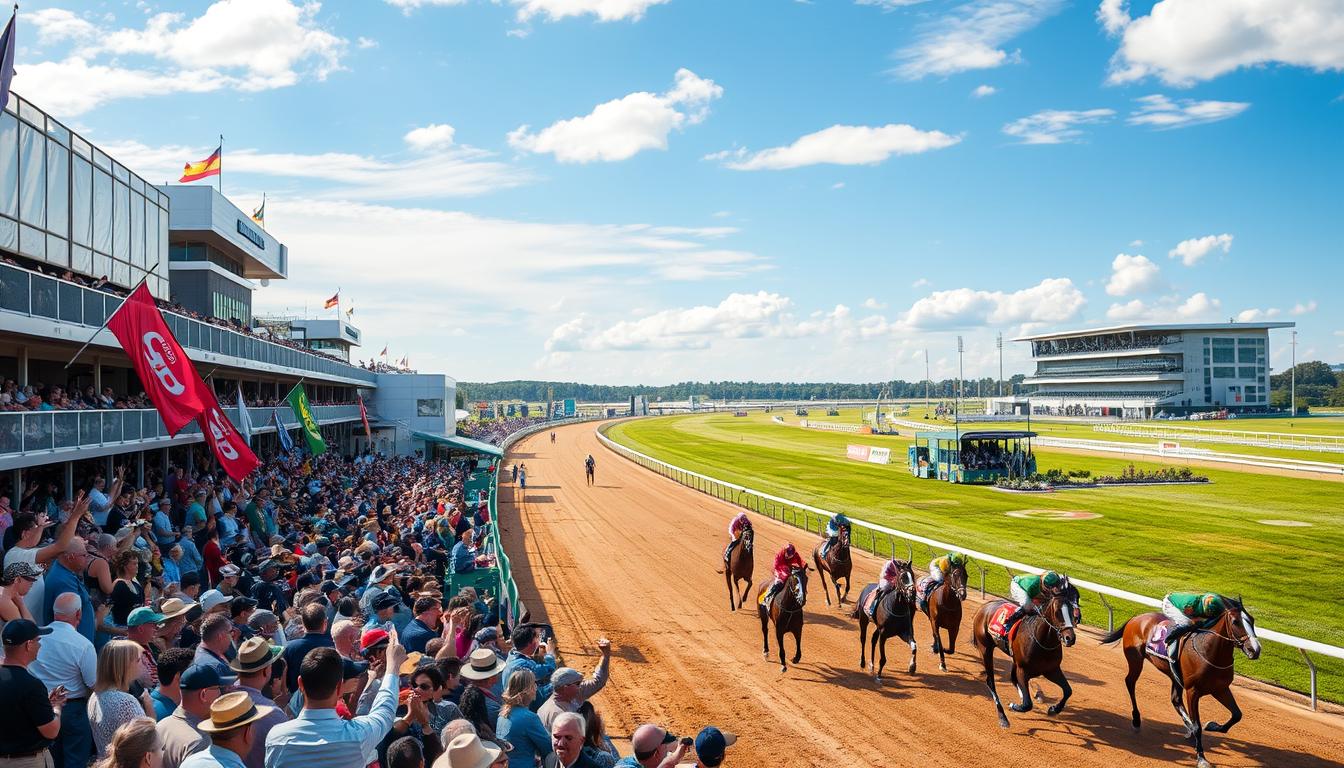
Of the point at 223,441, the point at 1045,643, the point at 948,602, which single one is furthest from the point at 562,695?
the point at 223,441

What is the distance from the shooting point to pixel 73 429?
481 inches

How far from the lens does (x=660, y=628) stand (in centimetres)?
1286

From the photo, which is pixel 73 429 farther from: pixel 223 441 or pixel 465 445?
pixel 465 445

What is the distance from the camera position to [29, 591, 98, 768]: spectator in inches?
176

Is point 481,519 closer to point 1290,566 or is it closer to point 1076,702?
point 1076,702

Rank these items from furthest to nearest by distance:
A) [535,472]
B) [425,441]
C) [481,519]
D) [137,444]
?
[425,441] < [535,472] < [481,519] < [137,444]

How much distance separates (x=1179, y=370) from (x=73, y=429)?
354 feet

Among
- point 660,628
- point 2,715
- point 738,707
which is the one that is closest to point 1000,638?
point 738,707

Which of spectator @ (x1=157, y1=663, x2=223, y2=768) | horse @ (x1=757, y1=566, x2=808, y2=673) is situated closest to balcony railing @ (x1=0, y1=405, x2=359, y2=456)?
Result: spectator @ (x1=157, y1=663, x2=223, y2=768)

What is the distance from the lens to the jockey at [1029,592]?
8883mm

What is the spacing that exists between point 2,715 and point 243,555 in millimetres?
6966

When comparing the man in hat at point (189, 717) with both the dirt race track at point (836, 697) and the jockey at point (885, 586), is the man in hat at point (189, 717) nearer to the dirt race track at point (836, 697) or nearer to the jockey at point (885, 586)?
the dirt race track at point (836, 697)

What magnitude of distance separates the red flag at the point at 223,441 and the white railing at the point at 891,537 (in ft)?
34.3

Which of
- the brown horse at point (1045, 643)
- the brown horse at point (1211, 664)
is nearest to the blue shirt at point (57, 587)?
the brown horse at point (1045, 643)
